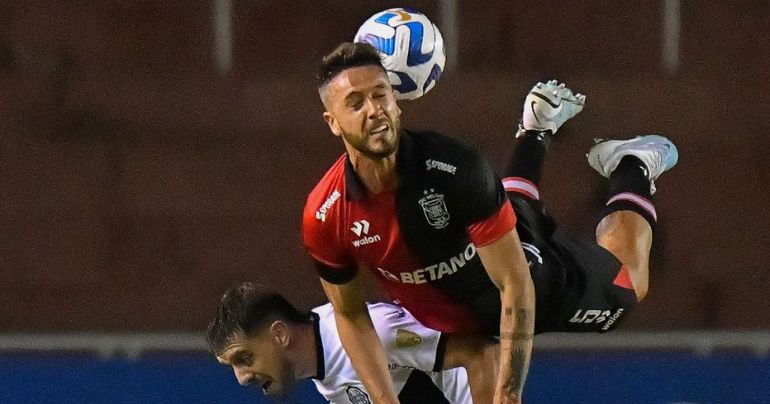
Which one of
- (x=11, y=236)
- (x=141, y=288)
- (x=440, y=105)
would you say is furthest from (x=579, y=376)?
(x=11, y=236)

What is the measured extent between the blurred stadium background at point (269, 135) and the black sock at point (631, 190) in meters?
1.10

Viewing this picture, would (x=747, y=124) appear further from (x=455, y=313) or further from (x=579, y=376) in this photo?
(x=455, y=313)

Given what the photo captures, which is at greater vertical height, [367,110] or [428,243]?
[367,110]

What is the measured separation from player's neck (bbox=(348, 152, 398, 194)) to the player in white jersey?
1.36ft

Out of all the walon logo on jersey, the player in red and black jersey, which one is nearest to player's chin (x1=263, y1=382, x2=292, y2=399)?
the player in red and black jersey

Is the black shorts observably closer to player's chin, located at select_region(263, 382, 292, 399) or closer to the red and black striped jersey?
the red and black striped jersey

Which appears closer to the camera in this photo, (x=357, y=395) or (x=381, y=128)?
(x=381, y=128)

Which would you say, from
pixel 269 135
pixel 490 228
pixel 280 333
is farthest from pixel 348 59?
pixel 269 135

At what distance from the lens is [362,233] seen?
→ 249 cm

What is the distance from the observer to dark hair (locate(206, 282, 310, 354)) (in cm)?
274

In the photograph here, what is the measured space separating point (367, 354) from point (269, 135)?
195 cm

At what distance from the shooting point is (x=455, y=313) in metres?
2.69

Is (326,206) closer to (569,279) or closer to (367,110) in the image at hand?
(367,110)

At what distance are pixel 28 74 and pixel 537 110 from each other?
1885 millimetres
